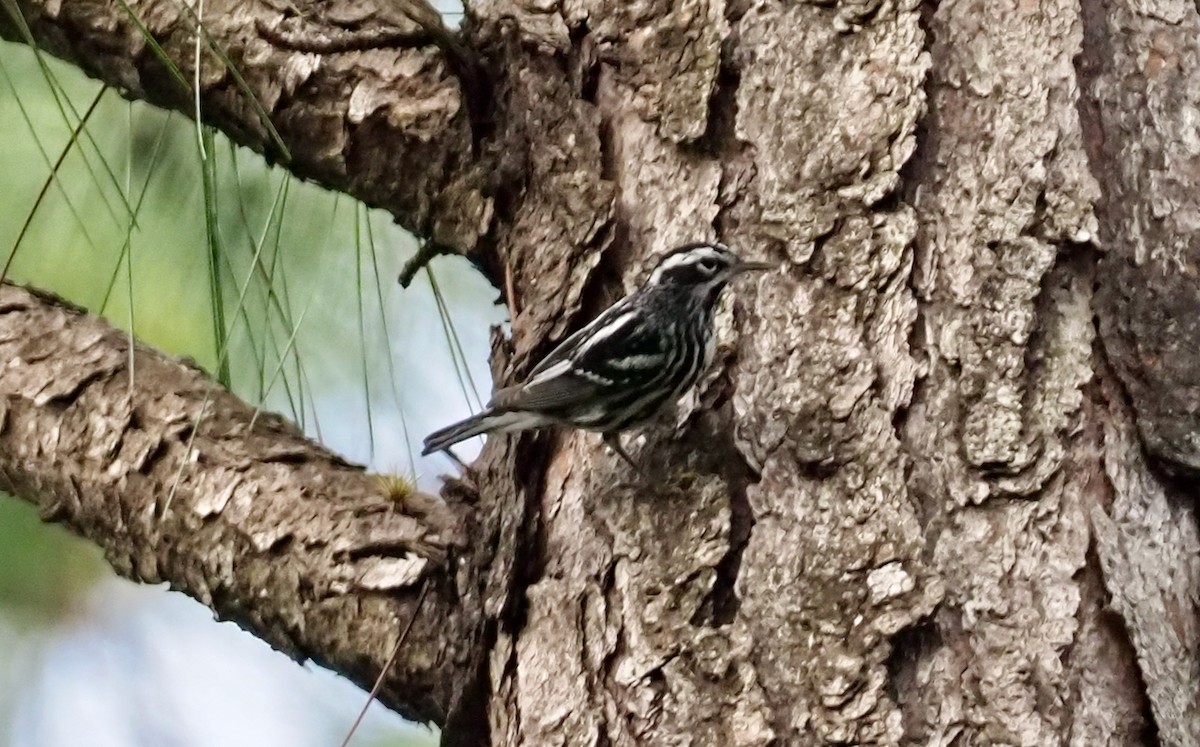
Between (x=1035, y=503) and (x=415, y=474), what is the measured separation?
955mm

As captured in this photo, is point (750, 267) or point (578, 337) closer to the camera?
point (750, 267)

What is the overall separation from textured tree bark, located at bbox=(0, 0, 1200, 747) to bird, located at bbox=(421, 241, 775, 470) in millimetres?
39

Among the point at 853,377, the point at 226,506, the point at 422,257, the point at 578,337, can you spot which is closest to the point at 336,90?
the point at 422,257

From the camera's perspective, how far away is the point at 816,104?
5.36ft

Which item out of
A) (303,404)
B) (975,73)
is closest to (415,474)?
(303,404)

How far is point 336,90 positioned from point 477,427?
58 cm

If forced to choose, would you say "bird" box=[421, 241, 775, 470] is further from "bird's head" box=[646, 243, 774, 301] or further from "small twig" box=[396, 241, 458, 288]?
"small twig" box=[396, 241, 458, 288]

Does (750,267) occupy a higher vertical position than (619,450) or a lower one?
higher

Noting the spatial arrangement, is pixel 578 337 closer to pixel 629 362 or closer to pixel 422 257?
pixel 629 362

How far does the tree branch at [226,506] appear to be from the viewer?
5.35 ft

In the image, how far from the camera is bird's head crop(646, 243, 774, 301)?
1628 mm

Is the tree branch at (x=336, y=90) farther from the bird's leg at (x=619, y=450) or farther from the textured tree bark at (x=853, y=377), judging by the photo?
the bird's leg at (x=619, y=450)

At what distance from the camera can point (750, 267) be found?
1618 mm

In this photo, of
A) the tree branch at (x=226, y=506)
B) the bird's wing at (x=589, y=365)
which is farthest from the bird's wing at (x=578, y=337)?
the tree branch at (x=226, y=506)
